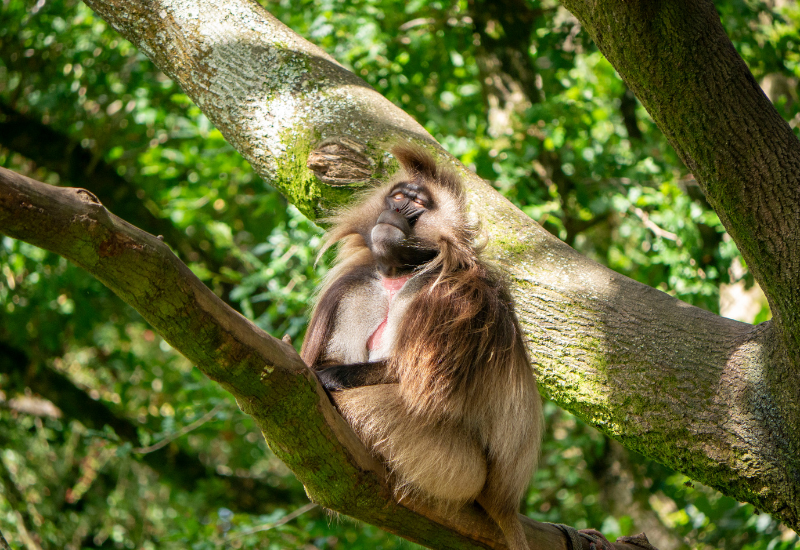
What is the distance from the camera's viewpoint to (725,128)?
213cm

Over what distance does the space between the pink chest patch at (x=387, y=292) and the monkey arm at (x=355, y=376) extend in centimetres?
24

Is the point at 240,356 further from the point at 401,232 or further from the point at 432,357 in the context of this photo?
the point at 401,232

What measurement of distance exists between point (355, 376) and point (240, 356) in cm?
83

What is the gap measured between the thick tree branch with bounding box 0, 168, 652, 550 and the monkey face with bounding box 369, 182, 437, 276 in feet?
2.97

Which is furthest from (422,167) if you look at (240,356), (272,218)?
(272,218)

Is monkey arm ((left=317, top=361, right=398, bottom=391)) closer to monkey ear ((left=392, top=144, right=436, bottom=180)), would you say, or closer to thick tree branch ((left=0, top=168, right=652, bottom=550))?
thick tree branch ((left=0, top=168, right=652, bottom=550))

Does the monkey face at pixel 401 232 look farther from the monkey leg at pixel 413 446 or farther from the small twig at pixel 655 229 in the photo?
the small twig at pixel 655 229

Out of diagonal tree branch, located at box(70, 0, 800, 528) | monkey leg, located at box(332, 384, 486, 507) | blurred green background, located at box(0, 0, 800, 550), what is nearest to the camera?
diagonal tree branch, located at box(70, 0, 800, 528)

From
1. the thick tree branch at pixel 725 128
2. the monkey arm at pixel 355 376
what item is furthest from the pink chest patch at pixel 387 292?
the thick tree branch at pixel 725 128

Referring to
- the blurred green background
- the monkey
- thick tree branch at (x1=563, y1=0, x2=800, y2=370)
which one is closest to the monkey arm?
the monkey

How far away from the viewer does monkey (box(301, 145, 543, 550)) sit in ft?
8.47

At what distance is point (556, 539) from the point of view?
2.87 metres

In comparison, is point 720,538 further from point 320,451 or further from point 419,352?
point 320,451

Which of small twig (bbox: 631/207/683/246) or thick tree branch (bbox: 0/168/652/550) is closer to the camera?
thick tree branch (bbox: 0/168/652/550)
